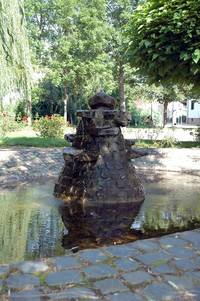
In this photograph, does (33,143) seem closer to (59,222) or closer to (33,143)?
(33,143)

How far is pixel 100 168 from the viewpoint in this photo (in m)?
6.29

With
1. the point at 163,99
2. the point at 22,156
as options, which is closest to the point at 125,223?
the point at 22,156

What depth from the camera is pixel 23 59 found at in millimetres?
6500

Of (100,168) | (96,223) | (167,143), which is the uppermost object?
(100,168)

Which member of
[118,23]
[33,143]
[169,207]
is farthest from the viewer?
[118,23]

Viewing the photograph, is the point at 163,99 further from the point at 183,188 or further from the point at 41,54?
the point at 183,188

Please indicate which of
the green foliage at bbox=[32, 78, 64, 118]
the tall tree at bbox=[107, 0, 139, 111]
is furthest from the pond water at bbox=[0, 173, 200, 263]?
the green foliage at bbox=[32, 78, 64, 118]

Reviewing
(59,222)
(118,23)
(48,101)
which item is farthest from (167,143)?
(118,23)

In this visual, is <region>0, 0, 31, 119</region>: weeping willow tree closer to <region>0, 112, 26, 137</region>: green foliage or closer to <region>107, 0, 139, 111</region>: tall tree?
<region>0, 112, 26, 137</region>: green foliage

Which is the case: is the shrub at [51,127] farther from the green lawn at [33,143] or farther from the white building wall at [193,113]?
the white building wall at [193,113]

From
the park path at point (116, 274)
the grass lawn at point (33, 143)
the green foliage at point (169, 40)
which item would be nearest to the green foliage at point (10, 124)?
the grass lawn at point (33, 143)

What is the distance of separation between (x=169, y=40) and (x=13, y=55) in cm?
253

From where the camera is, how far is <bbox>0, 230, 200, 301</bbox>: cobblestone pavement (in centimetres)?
287

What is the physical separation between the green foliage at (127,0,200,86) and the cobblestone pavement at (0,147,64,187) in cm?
404
